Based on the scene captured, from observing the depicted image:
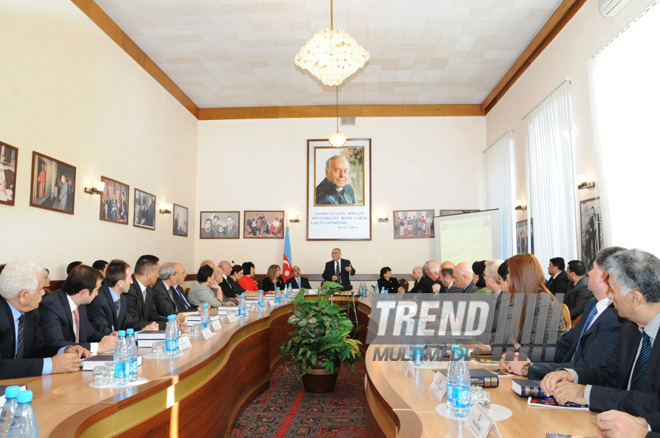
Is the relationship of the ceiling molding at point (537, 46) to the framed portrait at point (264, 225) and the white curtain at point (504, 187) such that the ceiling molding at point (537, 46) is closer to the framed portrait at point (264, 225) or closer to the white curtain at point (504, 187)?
the white curtain at point (504, 187)

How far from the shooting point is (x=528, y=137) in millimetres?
8672

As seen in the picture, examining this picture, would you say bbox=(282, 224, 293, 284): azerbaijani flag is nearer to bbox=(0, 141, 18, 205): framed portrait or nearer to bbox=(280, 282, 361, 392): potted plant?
bbox=(280, 282, 361, 392): potted plant

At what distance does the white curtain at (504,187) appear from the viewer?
9656 millimetres

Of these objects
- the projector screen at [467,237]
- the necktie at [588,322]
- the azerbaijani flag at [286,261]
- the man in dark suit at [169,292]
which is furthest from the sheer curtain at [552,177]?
the man in dark suit at [169,292]

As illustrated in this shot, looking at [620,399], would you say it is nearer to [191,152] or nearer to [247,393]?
[247,393]

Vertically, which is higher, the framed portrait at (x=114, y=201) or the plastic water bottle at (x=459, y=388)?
the framed portrait at (x=114, y=201)

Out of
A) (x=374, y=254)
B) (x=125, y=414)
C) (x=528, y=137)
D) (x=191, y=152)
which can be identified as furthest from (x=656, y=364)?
(x=191, y=152)

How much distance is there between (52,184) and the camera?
239 inches

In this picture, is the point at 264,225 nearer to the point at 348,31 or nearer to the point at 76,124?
the point at 348,31

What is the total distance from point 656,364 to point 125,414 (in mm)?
2154

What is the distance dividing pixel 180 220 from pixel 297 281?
9.90ft

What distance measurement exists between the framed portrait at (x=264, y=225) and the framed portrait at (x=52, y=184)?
5.25 meters

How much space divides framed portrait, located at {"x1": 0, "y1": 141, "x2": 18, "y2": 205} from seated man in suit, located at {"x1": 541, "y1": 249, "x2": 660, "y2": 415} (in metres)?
5.62

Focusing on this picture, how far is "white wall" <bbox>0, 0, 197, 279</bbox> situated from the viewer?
17.8 feet
